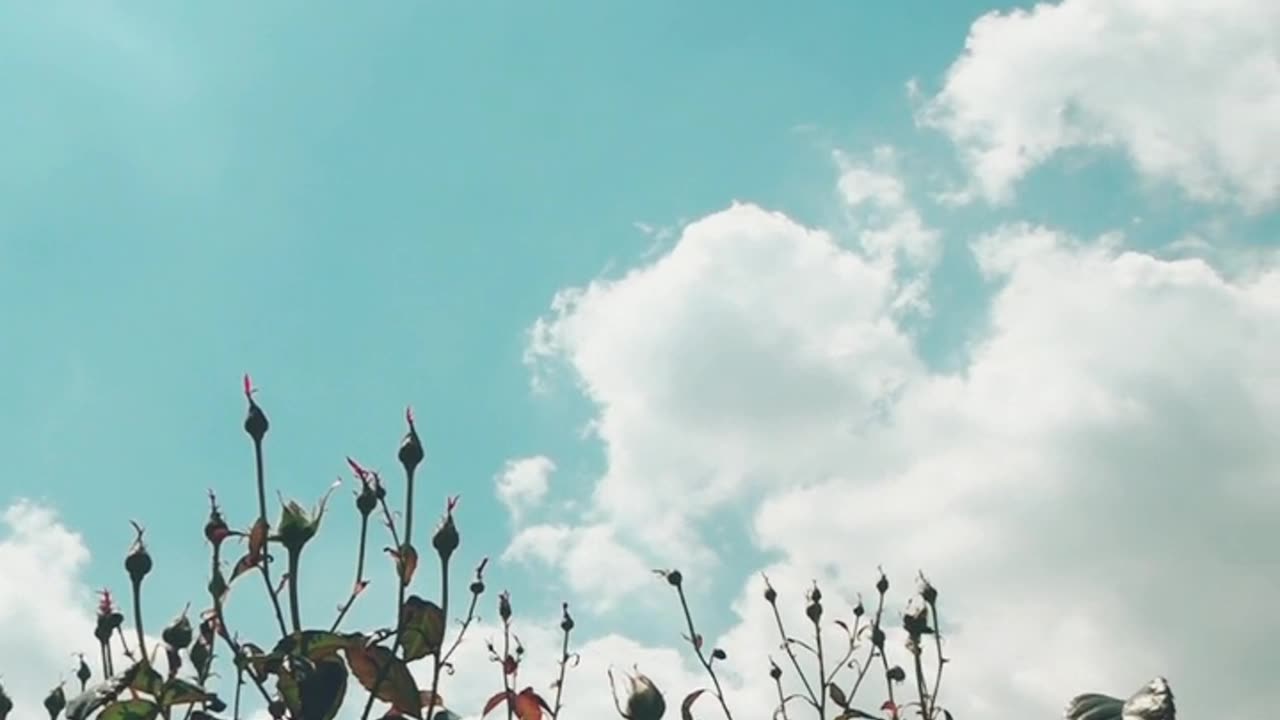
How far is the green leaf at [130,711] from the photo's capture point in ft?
7.16

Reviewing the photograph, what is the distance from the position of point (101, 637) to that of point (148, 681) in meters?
0.53

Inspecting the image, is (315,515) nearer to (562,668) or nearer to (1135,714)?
(1135,714)

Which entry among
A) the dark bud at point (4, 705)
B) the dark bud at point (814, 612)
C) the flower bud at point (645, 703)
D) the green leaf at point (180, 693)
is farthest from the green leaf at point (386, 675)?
the dark bud at point (814, 612)

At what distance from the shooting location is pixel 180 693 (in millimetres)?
2277

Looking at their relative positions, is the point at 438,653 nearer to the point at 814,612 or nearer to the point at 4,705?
the point at 4,705

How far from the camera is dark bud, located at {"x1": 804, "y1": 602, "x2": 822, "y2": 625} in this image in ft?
18.6

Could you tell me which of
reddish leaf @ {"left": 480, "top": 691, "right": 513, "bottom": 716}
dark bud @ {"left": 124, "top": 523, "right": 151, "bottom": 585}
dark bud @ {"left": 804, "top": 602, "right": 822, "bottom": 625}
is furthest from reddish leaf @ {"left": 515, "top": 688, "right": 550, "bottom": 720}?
dark bud @ {"left": 804, "top": 602, "right": 822, "bottom": 625}

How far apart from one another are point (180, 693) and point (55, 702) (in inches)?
34.5

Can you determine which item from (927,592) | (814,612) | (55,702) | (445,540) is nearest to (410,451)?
(445,540)

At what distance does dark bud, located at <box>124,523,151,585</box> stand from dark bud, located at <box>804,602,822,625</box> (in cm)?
362

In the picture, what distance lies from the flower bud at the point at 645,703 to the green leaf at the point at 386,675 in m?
0.50

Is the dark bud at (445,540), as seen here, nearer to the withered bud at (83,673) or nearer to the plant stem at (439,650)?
the plant stem at (439,650)

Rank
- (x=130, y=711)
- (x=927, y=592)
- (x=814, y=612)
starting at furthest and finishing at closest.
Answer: (x=814, y=612) < (x=927, y=592) < (x=130, y=711)

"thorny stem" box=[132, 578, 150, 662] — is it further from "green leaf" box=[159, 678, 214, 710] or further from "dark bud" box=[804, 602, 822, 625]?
"dark bud" box=[804, 602, 822, 625]
